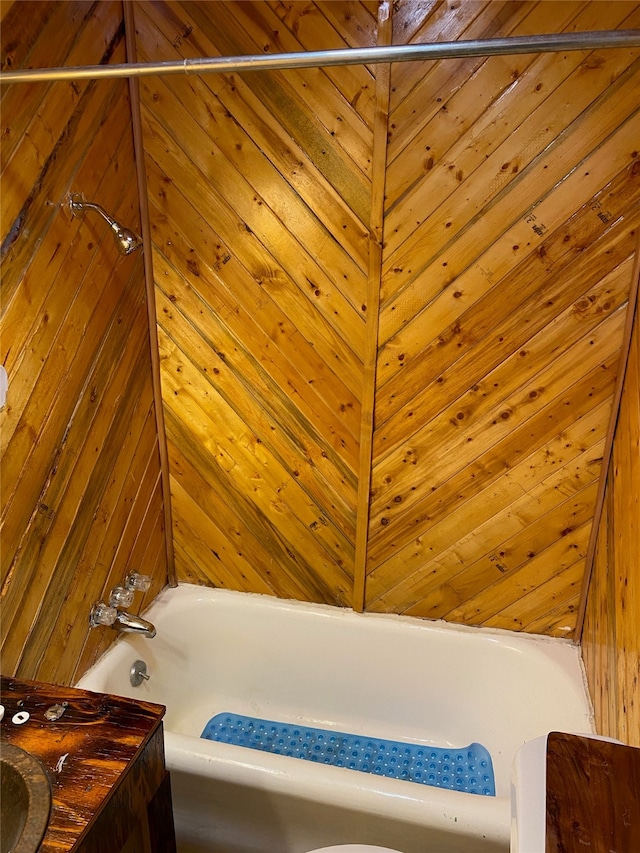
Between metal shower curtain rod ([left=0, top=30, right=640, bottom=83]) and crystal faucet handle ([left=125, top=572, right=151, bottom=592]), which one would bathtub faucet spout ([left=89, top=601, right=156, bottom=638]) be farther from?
metal shower curtain rod ([left=0, top=30, right=640, bottom=83])

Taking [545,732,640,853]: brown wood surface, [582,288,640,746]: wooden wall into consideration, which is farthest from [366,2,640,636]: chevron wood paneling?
[545,732,640,853]: brown wood surface

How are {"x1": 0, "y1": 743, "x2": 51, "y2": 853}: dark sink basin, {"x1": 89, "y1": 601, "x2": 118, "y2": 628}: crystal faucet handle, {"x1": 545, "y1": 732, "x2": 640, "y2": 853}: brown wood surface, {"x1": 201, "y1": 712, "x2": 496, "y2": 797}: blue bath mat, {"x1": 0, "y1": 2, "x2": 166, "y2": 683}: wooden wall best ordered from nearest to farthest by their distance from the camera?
{"x1": 545, "y1": 732, "x2": 640, "y2": 853}: brown wood surface < {"x1": 0, "y1": 743, "x2": 51, "y2": 853}: dark sink basin < {"x1": 0, "y1": 2, "x2": 166, "y2": 683}: wooden wall < {"x1": 89, "y1": 601, "x2": 118, "y2": 628}: crystal faucet handle < {"x1": 201, "y1": 712, "x2": 496, "y2": 797}: blue bath mat

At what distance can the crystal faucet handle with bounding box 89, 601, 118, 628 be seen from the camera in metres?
1.88

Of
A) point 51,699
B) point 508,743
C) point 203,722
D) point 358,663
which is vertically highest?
point 51,699

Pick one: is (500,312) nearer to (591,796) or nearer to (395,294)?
(395,294)

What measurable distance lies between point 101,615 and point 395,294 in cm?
140

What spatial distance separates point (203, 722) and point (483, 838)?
1205 millimetres

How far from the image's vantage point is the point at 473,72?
1.67 m

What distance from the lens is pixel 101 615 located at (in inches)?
74.2

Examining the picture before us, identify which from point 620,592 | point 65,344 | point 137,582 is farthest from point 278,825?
point 65,344

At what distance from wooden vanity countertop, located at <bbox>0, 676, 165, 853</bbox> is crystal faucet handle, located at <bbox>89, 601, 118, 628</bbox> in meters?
0.60

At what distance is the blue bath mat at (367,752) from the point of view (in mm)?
2008

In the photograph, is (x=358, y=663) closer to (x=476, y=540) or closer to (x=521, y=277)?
(x=476, y=540)

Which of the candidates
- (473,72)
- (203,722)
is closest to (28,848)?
(203,722)
